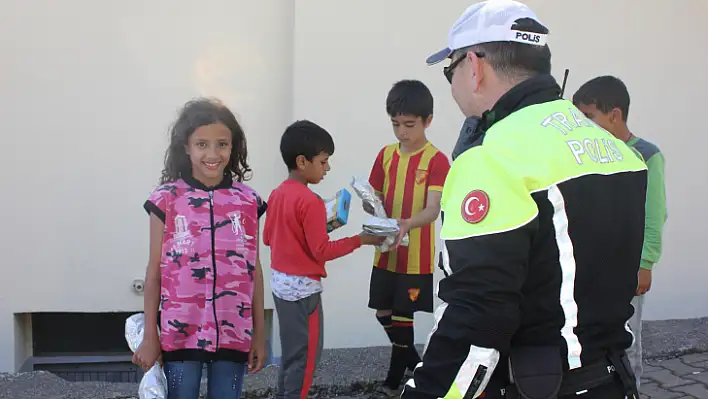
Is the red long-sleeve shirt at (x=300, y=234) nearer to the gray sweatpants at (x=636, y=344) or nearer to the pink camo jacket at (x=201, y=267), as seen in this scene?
the pink camo jacket at (x=201, y=267)

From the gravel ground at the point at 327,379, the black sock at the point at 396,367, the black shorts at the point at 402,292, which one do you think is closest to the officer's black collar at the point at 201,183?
the black shorts at the point at 402,292

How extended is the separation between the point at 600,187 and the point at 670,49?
4428mm

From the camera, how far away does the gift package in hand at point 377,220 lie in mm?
3246

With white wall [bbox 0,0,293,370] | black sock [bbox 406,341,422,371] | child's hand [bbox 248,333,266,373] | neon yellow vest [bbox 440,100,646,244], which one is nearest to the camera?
neon yellow vest [bbox 440,100,646,244]

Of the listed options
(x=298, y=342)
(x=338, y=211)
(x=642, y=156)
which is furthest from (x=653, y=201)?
(x=298, y=342)

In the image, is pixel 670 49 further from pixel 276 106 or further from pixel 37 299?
pixel 37 299

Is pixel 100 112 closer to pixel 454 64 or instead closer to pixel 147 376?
pixel 147 376

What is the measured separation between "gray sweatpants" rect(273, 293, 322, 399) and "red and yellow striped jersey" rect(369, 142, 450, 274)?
69 centimetres

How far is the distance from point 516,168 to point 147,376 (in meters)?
1.84

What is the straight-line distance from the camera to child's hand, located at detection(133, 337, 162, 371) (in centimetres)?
251

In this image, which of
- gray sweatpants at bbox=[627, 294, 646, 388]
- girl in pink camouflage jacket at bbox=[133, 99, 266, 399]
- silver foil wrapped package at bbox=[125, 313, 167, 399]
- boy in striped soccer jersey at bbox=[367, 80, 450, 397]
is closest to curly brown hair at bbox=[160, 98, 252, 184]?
girl in pink camouflage jacket at bbox=[133, 99, 266, 399]

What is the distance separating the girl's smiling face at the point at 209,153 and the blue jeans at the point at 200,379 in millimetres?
753

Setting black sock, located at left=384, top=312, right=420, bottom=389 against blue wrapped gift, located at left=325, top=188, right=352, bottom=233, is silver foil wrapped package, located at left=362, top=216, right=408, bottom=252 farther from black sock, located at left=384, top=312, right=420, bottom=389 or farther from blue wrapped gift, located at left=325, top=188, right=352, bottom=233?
black sock, located at left=384, top=312, right=420, bottom=389

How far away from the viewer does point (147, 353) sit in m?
2.51
